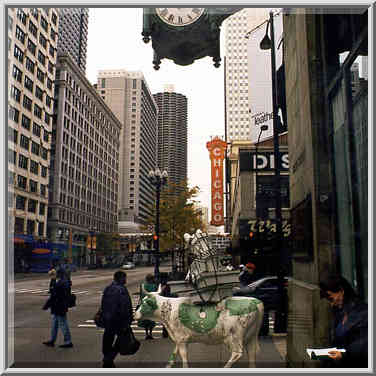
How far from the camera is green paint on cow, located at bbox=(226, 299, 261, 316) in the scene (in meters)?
6.34

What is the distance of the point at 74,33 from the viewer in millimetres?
8805

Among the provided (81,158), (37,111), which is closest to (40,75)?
(37,111)

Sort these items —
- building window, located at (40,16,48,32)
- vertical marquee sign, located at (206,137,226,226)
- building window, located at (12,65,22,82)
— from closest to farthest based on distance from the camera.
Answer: building window, located at (12,65,22,82) < building window, located at (40,16,48,32) < vertical marquee sign, located at (206,137,226,226)

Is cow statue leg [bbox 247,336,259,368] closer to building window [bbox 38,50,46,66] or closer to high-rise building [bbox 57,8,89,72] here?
high-rise building [bbox 57,8,89,72]

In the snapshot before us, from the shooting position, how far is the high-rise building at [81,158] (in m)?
8.45

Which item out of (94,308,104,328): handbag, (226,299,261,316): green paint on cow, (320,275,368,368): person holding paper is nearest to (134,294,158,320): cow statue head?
(94,308,104,328): handbag

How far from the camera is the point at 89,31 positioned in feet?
27.9

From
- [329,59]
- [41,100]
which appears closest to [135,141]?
[41,100]

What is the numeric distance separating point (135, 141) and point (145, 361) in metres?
4.79

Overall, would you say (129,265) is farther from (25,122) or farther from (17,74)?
(17,74)

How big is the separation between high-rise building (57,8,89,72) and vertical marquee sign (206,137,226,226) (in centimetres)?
353

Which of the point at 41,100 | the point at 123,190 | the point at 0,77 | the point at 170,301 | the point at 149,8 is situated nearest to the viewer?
the point at 170,301

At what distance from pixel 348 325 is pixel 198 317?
237 cm

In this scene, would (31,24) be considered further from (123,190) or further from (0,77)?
(123,190)
